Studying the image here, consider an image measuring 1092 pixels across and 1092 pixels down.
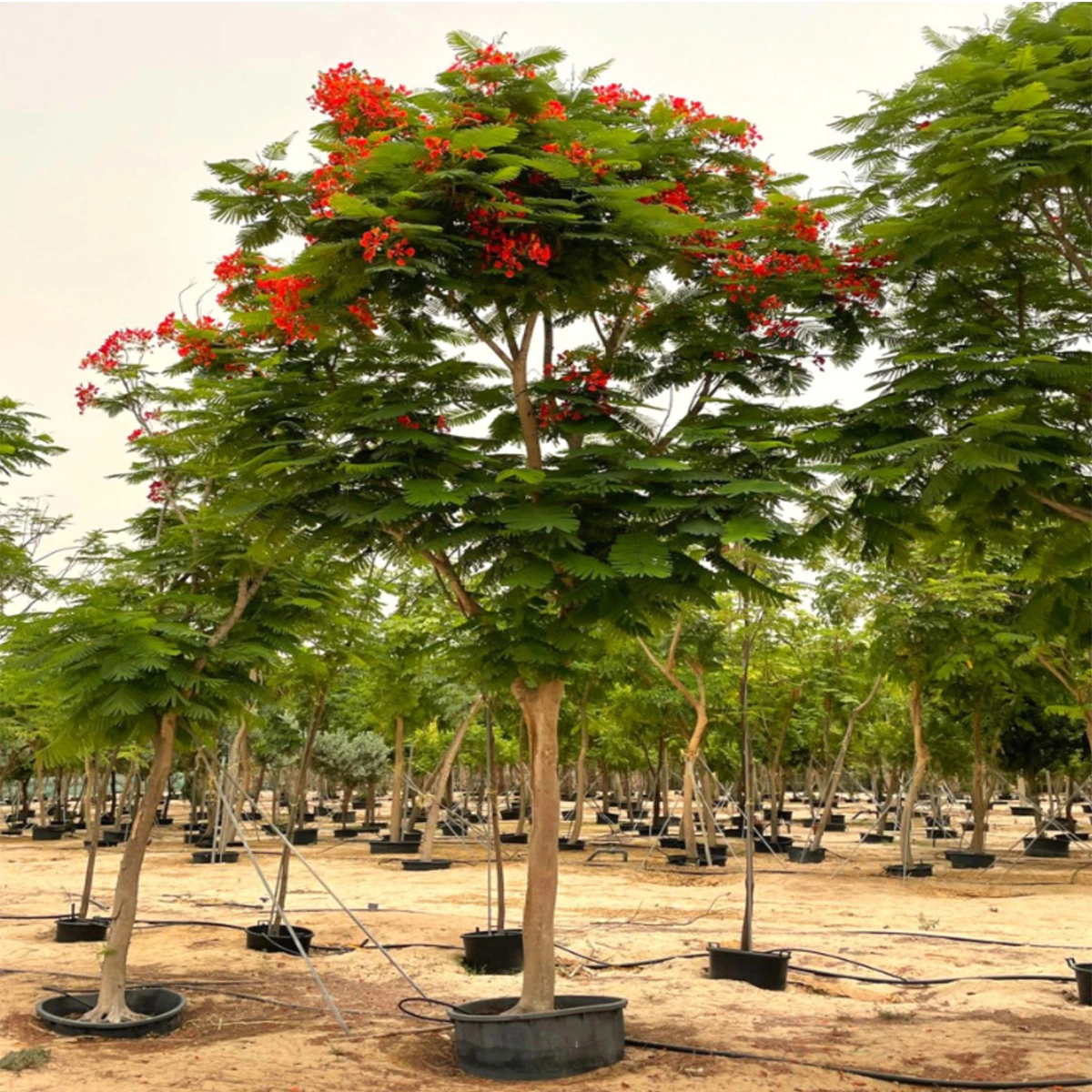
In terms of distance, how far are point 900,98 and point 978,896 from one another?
51.6ft

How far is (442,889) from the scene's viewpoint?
1956 centimetres

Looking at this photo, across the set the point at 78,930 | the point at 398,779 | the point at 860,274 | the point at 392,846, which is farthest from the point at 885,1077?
the point at 392,846

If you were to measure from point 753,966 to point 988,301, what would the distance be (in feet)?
21.0

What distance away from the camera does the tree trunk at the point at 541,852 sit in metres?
7.60

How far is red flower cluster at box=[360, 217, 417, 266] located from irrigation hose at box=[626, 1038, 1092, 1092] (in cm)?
556

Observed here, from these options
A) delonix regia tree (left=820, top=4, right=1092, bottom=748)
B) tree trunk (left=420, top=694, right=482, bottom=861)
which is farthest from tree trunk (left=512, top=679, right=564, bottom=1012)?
tree trunk (left=420, top=694, right=482, bottom=861)

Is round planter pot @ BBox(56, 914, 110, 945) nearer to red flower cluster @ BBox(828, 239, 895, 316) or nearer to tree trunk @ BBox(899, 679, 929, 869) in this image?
red flower cluster @ BBox(828, 239, 895, 316)

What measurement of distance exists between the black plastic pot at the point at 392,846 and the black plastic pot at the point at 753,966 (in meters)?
17.3

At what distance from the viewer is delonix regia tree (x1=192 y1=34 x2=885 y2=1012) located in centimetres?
652

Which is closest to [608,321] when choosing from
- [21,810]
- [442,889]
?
[442,889]

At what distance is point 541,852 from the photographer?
25.5 ft

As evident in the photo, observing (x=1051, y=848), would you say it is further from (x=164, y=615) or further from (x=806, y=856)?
(x=164, y=615)

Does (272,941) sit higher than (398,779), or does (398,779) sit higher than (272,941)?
(398,779)

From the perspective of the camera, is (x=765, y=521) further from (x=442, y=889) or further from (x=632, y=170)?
(x=442, y=889)
